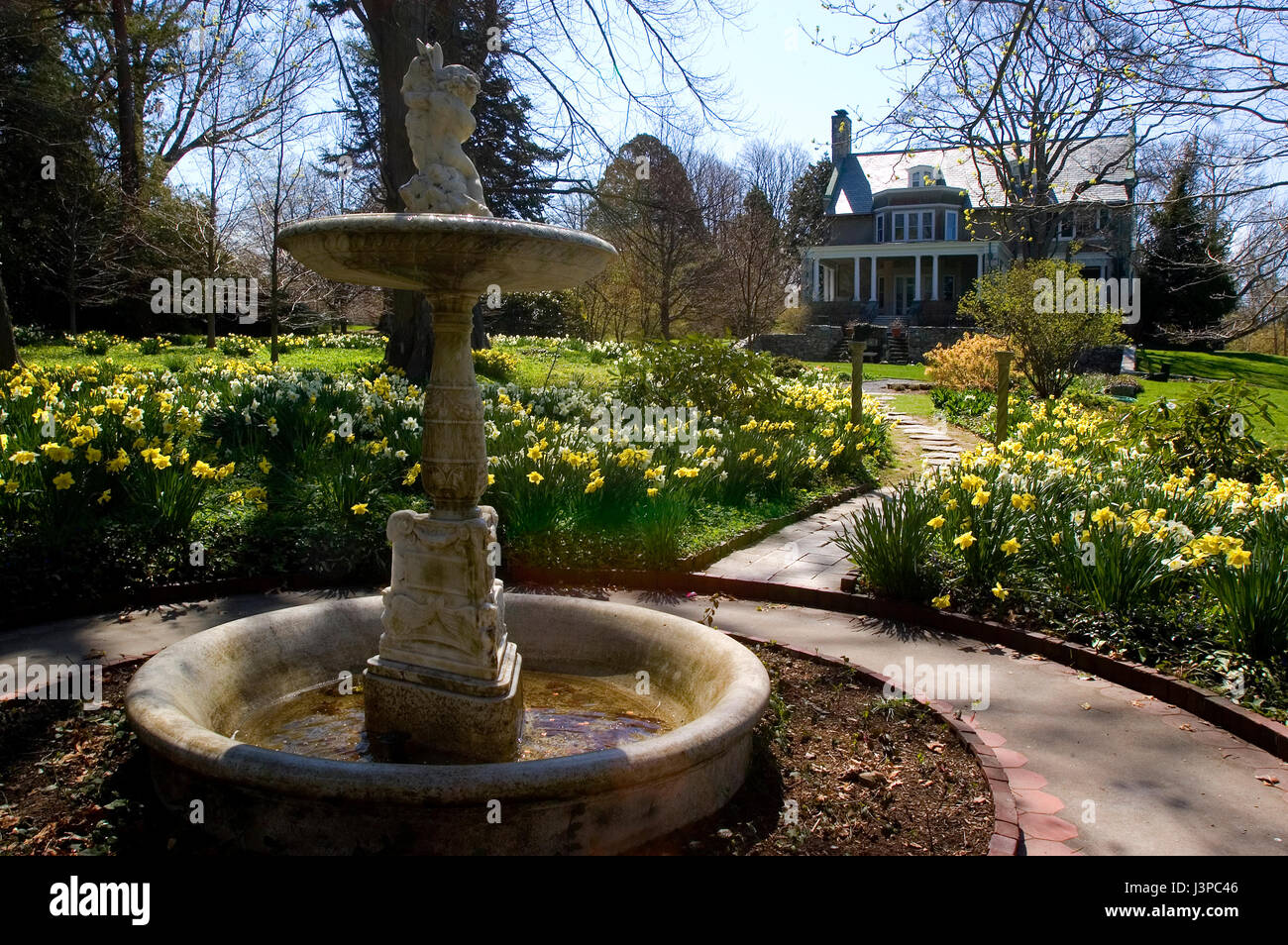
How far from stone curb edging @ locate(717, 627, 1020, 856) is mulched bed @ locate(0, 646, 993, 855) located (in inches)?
1.5

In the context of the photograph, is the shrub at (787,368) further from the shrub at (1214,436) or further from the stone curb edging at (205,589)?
the stone curb edging at (205,589)

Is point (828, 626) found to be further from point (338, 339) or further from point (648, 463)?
point (338, 339)

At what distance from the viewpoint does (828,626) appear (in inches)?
231

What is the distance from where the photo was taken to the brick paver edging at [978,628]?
4188 millimetres

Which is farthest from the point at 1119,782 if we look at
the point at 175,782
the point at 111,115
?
the point at 111,115

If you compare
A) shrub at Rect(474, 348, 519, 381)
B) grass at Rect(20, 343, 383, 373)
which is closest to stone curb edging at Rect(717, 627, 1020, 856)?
grass at Rect(20, 343, 383, 373)

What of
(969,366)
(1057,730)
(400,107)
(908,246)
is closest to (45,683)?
(1057,730)

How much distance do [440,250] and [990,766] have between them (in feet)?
9.47

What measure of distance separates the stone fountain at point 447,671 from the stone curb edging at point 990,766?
90 centimetres

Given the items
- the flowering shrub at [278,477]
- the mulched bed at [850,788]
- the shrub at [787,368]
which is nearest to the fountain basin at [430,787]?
the mulched bed at [850,788]

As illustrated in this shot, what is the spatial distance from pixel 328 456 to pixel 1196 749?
6.24 m

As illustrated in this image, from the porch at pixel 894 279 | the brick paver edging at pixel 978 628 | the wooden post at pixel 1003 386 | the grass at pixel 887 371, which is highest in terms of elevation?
the porch at pixel 894 279
